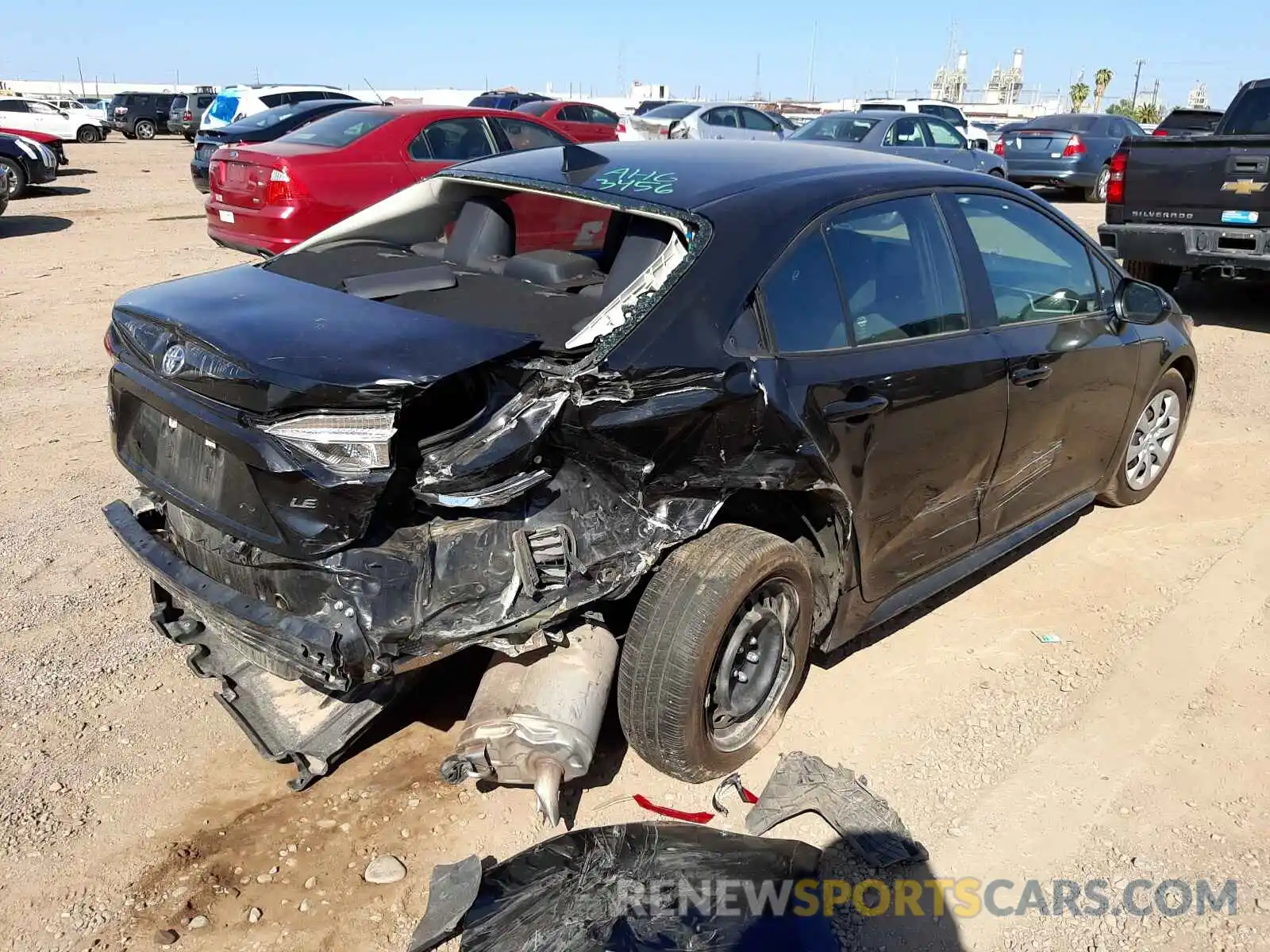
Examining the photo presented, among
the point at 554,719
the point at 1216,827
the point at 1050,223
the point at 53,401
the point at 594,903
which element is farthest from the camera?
the point at 53,401

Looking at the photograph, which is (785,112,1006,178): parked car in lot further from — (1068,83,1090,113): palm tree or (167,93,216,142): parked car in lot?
(1068,83,1090,113): palm tree

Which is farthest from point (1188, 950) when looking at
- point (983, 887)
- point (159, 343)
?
point (159, 343)

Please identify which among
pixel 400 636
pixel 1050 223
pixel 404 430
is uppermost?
pixel 1050 223

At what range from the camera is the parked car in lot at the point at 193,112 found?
104ft

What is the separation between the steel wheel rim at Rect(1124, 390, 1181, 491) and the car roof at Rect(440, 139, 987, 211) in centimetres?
184

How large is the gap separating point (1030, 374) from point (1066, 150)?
651 inches

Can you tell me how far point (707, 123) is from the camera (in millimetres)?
18719

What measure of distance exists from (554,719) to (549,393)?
2.90 feet

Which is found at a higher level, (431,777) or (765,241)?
(765,241)

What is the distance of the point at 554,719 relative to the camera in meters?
2.78

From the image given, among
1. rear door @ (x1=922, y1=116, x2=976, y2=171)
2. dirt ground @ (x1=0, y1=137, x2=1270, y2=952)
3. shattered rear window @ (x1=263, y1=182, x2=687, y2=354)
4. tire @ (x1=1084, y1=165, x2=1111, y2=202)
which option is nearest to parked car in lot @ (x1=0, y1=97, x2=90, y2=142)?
rear door @ (x1=922, y1=116, x2=976, y2=171)

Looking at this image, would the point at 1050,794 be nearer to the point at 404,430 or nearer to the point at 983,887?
the point at 983,887

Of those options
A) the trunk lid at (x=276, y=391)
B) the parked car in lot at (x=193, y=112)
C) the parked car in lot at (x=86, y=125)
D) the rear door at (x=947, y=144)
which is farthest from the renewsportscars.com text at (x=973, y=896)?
the parked car in lot at (x=193, y=112)

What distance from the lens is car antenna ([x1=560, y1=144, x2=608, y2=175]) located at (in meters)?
3.58
